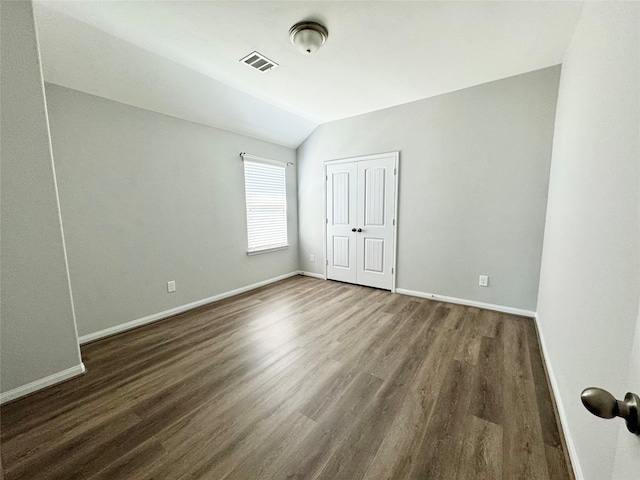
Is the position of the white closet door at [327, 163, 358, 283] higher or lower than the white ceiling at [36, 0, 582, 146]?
lower

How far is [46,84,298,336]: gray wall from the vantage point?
7.76 ft

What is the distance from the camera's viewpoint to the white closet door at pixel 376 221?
3740 mm

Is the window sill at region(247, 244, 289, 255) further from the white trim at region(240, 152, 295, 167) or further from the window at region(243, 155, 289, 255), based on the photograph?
the white trim at region(240, 152, 295, 167)

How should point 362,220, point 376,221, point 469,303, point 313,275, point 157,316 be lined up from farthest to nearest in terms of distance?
point 313,275 < point 362,220 < point 376,221 < point 469,303 < point 157,316

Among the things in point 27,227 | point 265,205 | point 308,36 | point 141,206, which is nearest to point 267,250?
point 265,205

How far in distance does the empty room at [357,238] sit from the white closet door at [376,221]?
4 centimetres

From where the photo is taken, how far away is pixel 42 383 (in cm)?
182

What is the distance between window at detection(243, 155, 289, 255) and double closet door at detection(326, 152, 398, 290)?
85 centimetres

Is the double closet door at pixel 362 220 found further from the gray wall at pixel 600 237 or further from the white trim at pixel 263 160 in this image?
the gray wall at pixel 600 237

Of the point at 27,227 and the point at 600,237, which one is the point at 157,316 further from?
the point at 600,237

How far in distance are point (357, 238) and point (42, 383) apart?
369 cm

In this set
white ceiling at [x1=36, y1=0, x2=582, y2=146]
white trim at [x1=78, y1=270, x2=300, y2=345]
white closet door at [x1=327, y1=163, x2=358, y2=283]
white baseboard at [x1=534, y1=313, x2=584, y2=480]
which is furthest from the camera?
white closet door at [x1=327, y1=163, x2=358, y2=283]

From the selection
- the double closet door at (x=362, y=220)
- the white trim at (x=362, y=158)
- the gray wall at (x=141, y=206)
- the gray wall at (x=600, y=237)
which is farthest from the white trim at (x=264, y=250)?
the gray wall at (x=600, y=237)

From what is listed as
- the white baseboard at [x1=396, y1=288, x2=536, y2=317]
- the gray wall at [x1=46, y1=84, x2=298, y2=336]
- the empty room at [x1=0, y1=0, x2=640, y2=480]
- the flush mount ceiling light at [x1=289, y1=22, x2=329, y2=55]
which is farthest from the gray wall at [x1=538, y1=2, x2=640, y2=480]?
the gray wall at [x1=46, y1=84, x2=298, y2=336]
